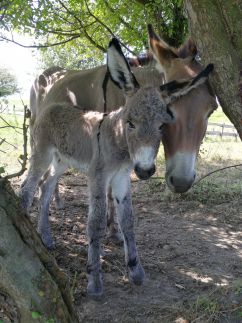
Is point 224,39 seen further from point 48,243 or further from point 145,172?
point 48,243

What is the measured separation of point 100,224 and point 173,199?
9.48 ft

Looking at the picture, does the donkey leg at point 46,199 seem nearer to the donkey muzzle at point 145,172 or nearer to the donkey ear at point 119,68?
the donkey ear at point 119,68

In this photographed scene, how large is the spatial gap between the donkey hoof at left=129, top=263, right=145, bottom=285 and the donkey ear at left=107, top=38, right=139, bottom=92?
1699 mm

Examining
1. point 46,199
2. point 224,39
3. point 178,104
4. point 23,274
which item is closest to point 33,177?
point 46,199

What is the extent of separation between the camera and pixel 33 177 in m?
4.11

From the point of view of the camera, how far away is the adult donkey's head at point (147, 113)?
2859mm

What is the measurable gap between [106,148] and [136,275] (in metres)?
1.25

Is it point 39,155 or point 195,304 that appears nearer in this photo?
point 195,304

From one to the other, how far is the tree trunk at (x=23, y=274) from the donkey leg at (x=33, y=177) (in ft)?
6.39

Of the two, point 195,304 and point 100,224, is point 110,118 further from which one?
point 195,304

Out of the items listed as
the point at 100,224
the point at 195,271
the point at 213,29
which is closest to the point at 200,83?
the point at 213,29

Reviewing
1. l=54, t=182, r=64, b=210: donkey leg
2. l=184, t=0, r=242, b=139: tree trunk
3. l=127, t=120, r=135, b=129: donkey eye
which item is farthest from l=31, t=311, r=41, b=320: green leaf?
l=54, t=182, r=64, b=210: donkey leg

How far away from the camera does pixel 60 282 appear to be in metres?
2.24

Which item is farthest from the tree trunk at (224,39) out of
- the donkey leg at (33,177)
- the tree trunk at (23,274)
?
the donkey leg at (33,177)
